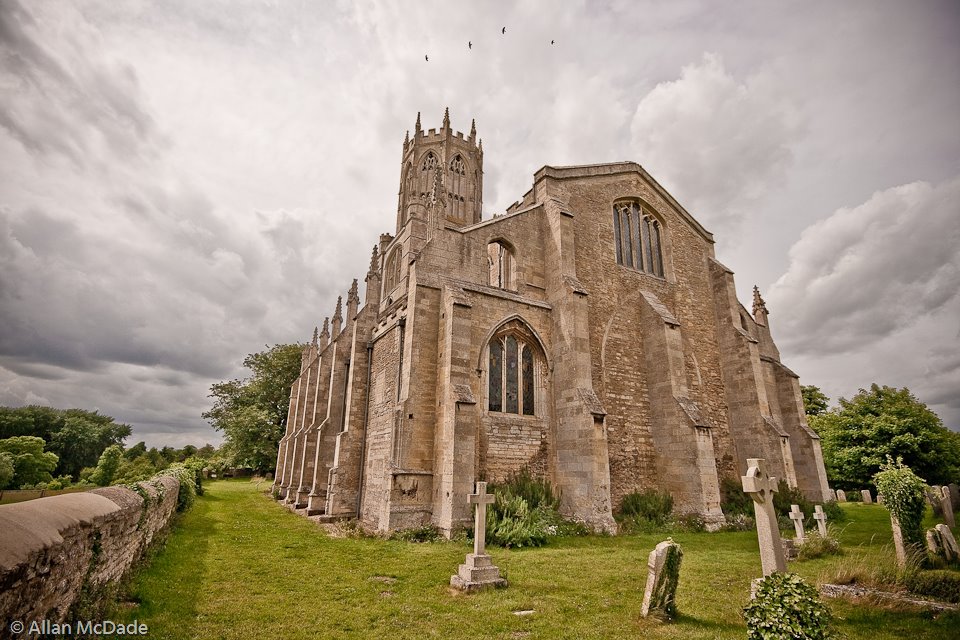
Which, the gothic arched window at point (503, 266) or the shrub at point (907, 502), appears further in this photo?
the gothic arched window at point (503, 266)

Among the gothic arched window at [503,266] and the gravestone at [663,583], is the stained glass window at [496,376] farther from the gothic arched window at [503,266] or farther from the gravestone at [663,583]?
the gravestone at [663,583]

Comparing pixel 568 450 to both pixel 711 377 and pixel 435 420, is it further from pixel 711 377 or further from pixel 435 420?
pixel 711 377

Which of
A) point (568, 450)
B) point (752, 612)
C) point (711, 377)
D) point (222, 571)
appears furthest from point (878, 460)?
point (222, 571)

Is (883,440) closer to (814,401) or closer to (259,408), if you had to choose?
(814,401)

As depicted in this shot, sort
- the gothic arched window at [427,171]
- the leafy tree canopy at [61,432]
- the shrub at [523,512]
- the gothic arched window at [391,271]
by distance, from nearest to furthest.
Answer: the shrub at [523,512], the gothic arched window at [391,271], the gothic arched window at [427,171], the leafy tree canopy at [61,432]

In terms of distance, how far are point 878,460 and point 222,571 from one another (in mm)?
30154

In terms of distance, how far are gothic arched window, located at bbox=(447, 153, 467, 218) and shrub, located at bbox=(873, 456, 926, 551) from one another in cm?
3071

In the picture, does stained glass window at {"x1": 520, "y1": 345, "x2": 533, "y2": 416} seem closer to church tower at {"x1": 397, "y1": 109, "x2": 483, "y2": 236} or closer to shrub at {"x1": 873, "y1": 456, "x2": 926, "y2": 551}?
shrub at {"x1": 873, "y1": 456, "x2": 926, "y2": 551}

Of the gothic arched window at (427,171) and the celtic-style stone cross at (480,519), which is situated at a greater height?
the gothic arched window at (427,171)

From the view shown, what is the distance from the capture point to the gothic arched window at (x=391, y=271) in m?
30.0

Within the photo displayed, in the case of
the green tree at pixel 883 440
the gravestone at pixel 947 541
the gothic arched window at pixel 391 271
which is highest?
the gothic arched window at pixel 391 271

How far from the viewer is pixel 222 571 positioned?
7762mm

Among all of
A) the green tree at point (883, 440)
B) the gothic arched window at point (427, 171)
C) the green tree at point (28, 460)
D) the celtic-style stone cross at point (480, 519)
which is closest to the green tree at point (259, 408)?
the green tree at point (28, 460)

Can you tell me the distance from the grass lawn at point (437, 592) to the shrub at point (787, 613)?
5.19 ft
